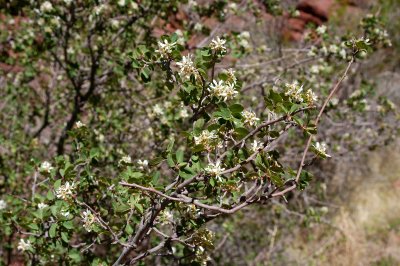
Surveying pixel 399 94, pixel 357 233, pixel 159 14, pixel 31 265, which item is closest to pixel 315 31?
pixel 159 14

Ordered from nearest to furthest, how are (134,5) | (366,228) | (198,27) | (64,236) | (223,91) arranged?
(223,91), (64,236), (134,5), (198,27), (366,228)

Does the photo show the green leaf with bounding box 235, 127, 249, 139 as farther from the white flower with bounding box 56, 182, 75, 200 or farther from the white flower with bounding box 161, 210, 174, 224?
the white flower with bounding box 56, 182, 75, 200

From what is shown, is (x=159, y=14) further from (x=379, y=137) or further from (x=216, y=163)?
(x=379, y=137)

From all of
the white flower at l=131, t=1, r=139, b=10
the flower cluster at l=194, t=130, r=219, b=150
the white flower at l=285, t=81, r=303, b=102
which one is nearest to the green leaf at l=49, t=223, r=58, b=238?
the flower cluster at l=194, t=130, r=219, b=150

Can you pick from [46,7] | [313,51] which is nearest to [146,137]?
[46,7]

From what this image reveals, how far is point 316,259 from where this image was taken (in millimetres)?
6109

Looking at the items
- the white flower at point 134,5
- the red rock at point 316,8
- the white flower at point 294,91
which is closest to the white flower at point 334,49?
the white flower at point 134,5

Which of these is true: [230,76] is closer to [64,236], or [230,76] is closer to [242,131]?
[242,131]

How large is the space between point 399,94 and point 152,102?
6.07 meters

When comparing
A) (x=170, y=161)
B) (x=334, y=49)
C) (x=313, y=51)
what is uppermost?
(x=170, y=161)

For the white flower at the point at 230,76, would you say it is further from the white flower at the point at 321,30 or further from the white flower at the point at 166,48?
the white flower at the point at 321,30

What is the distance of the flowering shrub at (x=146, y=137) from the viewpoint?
1.94 metres

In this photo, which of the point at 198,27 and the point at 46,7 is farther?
the point at 198,27

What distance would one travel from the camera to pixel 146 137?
Result: 403cm
